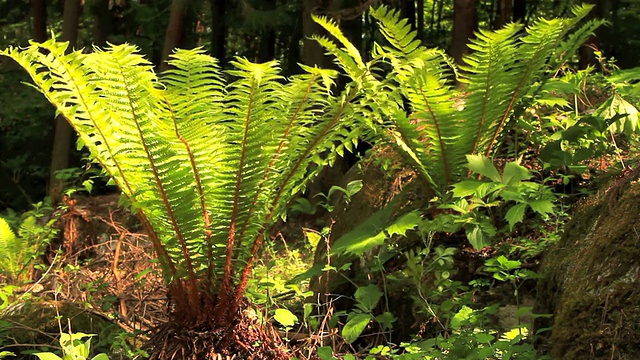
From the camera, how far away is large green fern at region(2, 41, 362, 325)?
2.49 m

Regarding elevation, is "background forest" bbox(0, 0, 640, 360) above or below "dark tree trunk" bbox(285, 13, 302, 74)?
above

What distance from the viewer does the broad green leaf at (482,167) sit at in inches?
110

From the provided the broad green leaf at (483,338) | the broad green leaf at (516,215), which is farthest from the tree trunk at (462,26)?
the broad green leaf at (483,338)

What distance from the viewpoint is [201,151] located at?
8.43 feet

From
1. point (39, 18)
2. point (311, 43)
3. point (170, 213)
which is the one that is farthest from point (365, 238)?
point (39, 18)

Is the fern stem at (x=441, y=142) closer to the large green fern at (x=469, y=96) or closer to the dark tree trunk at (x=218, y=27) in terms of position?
the large green fern at (x=469, y=96)

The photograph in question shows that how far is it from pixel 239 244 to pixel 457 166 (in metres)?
1.05

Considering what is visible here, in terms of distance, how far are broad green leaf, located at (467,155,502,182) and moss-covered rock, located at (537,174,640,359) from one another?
40cm

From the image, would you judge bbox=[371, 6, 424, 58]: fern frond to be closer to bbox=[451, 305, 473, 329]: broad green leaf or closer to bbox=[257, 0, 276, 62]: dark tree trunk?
bbox=[451, 305, 473, 329]: broad green leaf

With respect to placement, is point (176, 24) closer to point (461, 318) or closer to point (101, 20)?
point (101, 20)

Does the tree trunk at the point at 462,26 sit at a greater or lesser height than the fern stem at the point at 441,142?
lesser

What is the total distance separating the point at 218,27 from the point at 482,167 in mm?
10988

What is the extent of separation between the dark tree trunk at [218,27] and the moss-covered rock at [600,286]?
11075 mm

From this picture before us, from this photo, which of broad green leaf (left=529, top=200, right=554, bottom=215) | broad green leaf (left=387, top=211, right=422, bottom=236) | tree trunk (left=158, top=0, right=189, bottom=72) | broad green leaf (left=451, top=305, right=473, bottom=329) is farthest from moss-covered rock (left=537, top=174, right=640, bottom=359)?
tree trunk (left=158, top=0, right=189, bottom=72)
